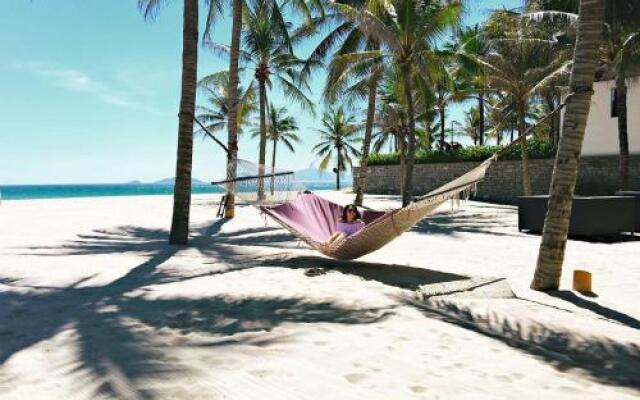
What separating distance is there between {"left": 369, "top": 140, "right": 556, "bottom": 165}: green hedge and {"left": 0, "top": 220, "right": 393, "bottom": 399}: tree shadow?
15.3 m

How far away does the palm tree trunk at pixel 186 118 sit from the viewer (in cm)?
721

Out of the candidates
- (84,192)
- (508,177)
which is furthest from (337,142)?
(84,192)

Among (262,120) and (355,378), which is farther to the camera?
(262,120)

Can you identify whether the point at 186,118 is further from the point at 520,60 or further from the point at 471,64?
the point at 520,60

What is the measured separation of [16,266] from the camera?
548 centimetres

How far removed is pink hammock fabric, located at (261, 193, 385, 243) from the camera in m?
6.36

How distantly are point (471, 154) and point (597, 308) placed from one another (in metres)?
17.4

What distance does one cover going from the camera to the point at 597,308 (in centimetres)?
409

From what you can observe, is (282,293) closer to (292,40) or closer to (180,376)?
(180,376)

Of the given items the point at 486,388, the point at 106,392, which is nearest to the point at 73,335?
the point at 106,392

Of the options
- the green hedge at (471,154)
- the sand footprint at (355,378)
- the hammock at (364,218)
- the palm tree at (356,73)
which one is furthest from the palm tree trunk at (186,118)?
the green hedge at (471,154)

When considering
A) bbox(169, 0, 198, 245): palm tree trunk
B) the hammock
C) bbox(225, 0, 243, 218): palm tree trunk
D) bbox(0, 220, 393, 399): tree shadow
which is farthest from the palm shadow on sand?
bbox(225, 0, 243, 218): palm tree trunk

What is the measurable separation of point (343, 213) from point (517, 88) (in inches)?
428

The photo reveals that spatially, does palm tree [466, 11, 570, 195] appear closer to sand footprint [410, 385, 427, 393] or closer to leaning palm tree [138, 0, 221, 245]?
leaning palm tree [138, 0, 221, 245]
